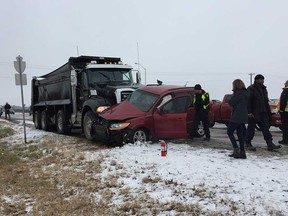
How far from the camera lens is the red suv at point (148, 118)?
363 inches

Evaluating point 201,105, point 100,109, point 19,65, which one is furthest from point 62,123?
point 201,105

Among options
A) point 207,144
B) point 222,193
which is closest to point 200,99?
point 207,144

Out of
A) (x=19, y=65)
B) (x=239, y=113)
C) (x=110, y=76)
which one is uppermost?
(x=19, y=65)

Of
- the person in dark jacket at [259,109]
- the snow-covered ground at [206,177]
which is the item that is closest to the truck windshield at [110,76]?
the snow-covered ground at [206,177]

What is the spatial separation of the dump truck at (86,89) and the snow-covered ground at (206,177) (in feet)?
9.60

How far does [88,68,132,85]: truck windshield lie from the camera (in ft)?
41.0

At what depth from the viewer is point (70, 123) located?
13969mm

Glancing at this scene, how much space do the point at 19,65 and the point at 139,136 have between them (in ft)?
19.9

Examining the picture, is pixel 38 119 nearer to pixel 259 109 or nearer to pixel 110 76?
pixel 110 76

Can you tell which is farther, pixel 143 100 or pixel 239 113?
pixel 143 100

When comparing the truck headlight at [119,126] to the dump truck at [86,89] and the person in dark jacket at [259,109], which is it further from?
the person in dark jacket at [259,109]

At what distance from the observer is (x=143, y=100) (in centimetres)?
1005

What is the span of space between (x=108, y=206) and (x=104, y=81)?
7.93 meters

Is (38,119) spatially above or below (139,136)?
above
